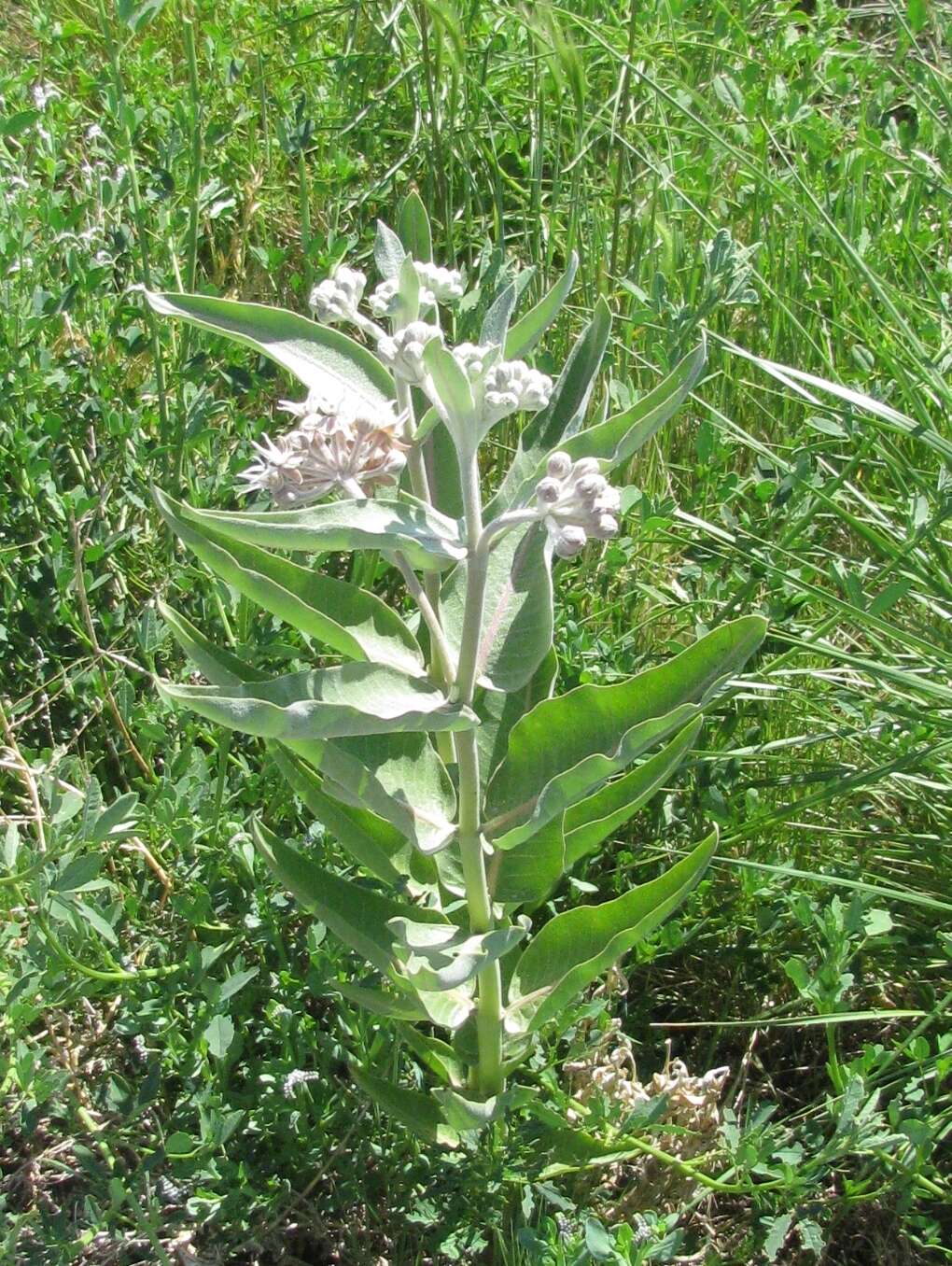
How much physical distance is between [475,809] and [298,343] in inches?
19.4

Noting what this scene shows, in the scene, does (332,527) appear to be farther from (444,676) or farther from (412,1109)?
(412,1109)

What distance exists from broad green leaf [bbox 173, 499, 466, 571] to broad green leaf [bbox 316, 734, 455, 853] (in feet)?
0.62

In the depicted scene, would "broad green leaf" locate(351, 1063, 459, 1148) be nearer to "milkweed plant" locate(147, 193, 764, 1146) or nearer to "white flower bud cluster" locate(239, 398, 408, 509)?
"milkweed plant" locate(147, 193, 764, 1146)

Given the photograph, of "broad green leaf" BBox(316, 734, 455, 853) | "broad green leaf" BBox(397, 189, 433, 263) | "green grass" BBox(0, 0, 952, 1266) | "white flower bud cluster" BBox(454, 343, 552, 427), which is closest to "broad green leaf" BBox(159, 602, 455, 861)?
"broad green leaf" BBox(316, 734, 455, 853)

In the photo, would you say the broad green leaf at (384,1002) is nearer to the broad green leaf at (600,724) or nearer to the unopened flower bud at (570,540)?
the broad green leaf at (600,724)

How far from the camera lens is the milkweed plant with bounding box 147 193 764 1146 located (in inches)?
44.8

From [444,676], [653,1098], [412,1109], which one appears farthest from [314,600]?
[653,1098]

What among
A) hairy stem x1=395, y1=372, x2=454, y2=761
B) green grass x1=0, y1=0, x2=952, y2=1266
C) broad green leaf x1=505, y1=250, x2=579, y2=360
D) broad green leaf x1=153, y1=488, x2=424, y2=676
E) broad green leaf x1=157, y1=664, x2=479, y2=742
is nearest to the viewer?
broad green leaf x1=157, y1=664, x2=479, y2=742

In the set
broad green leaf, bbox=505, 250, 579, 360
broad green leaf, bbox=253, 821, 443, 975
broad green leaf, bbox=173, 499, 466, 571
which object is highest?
broad green leaf, bbox=505, 250, 579, 360

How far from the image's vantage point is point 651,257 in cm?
243

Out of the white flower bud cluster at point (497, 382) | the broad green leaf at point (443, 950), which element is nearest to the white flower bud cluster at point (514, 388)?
the white flower bud cluster at point (497, 382)

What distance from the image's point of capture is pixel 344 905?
4.47 feet

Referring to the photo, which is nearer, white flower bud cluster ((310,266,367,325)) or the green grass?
white flower bud cluster ((310,266,367,325))

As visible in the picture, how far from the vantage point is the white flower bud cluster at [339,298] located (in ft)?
4.40
